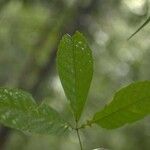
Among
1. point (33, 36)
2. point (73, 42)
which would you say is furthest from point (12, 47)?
point (73, 42)

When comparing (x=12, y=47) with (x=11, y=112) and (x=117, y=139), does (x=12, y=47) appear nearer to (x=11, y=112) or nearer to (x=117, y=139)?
(x=117, y=139)

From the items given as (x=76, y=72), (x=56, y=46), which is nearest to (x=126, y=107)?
(x=76, y=72)

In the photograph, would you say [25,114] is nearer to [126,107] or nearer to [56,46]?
[126,107]

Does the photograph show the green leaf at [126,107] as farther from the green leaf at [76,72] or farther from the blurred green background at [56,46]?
the blurred green background at [56,46]

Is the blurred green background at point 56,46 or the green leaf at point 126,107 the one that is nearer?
the green leaf at point 126,107

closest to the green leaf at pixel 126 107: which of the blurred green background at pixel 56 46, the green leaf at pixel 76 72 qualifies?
the green leaf at pixel 76 72

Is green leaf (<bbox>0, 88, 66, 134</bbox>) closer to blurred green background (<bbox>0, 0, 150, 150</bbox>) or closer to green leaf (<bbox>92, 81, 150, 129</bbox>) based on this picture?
green leaf (<bbox>92, 81, 150, 129</bbox>)
